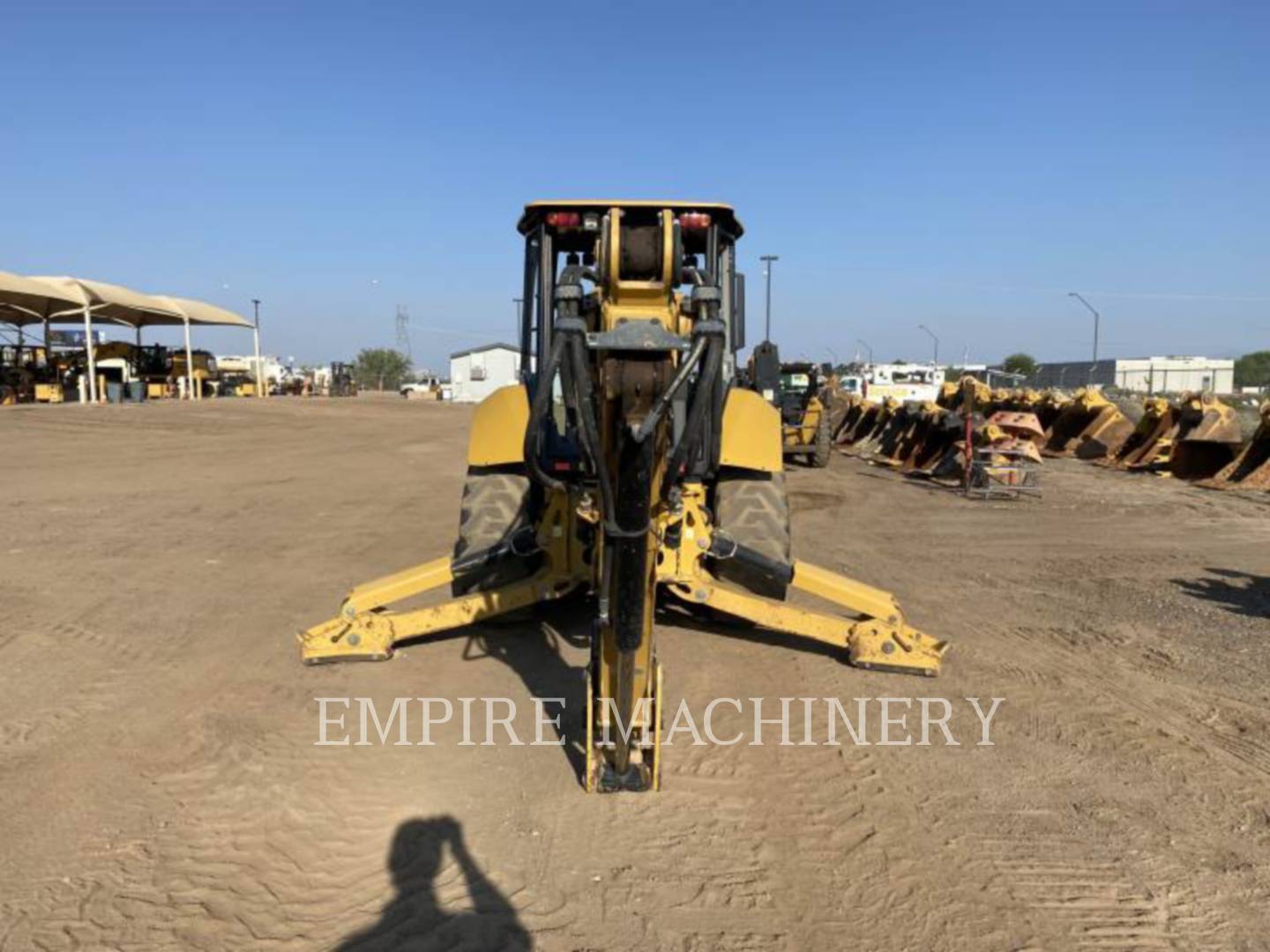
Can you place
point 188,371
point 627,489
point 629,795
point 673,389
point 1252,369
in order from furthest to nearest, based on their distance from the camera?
point 1252,369 → point 188,371 → point 629,795 → point 627,489 → point 673,389

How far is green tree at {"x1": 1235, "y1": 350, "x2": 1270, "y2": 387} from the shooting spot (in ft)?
235

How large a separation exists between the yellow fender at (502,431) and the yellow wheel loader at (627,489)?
0.04ft

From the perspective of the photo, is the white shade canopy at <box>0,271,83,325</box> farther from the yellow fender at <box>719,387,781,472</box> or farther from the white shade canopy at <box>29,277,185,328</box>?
the yellow fender at <box>719,387,781,472</box>

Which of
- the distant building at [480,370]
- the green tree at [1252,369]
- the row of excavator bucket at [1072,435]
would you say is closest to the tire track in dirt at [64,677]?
the row of excavator bucket at [1072,435]

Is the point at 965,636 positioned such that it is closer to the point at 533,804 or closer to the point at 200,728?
the point at 533,804

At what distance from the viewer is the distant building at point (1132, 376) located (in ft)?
149

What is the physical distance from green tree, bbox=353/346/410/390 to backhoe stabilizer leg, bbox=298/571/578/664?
303ft

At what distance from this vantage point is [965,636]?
6.29 meters

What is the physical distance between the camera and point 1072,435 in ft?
69.1

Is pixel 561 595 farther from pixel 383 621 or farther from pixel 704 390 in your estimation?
pixel 704 390

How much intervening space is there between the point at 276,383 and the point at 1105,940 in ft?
184

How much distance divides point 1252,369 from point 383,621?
8816 centimetres

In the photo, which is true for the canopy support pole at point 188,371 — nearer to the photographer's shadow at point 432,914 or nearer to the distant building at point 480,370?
the distant building at point 480,370

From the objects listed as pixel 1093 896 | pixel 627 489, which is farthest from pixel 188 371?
pixel 1093 896
